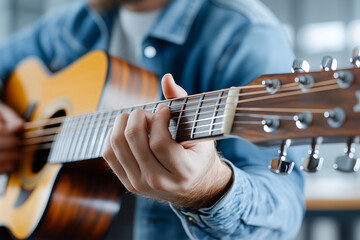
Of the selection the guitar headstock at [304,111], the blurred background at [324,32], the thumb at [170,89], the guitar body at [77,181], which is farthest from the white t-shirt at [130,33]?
the blurred background at [324,32]

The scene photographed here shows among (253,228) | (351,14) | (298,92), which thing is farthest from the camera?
(351,14)

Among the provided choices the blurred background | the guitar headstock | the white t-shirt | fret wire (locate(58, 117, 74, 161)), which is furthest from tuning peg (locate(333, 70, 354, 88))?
the blurred background

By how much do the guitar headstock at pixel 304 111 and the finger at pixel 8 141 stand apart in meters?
0.59

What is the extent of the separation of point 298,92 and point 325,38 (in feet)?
9.77

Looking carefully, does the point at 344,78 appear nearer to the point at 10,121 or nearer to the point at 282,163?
the point at 282,163

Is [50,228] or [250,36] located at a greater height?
[250,36]

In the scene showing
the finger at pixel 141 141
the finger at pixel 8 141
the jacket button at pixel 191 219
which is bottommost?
the finger at pixel 8 141

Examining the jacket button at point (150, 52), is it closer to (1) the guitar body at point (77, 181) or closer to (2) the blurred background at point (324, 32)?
(1) the guitar body at point (77, 181)

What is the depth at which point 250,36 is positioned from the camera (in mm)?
848

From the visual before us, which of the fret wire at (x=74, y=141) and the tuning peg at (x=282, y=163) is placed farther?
the fret wire at (x=74, y=141)

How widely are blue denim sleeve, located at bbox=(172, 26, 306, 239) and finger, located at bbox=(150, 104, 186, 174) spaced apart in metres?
0.12

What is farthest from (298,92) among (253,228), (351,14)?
(351,14)

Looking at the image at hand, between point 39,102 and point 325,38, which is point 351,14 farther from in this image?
point 39,102

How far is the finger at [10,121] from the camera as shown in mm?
924
